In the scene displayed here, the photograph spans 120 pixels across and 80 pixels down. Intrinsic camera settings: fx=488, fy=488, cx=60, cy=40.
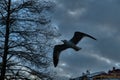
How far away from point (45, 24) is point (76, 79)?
855 inches

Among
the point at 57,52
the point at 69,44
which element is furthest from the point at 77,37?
the point at 69,44

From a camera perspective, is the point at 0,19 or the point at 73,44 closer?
the point at 73,44

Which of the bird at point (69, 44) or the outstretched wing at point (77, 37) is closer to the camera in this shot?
the bird at point (69, 44)

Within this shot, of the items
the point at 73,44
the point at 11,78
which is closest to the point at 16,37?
the point at 11,78

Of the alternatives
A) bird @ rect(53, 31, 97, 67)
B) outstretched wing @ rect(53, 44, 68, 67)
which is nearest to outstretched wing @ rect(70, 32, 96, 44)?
bird @ rect(53, 31, 97, 67)

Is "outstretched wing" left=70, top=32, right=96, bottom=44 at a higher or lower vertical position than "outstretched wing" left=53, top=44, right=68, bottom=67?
higher

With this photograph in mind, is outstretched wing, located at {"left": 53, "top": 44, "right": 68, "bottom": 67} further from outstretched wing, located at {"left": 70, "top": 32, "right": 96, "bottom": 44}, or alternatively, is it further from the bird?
outstretched wing, located at {"left": 70, "top": 32, "right": 96, "bottom": 44}

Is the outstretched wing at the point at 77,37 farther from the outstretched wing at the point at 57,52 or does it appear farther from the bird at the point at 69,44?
the outstretched wing at the point at 57,52

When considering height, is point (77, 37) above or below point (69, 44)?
above

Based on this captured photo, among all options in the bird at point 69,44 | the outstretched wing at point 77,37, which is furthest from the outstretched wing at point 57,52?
the outstretched wing at point 77,37

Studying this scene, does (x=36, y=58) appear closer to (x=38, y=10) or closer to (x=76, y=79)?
(x=38, y=10)

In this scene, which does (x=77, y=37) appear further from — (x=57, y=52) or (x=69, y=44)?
(x=69, y=44)

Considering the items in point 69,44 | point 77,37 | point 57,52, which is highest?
point 77,37

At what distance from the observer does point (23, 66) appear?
1134 inches
